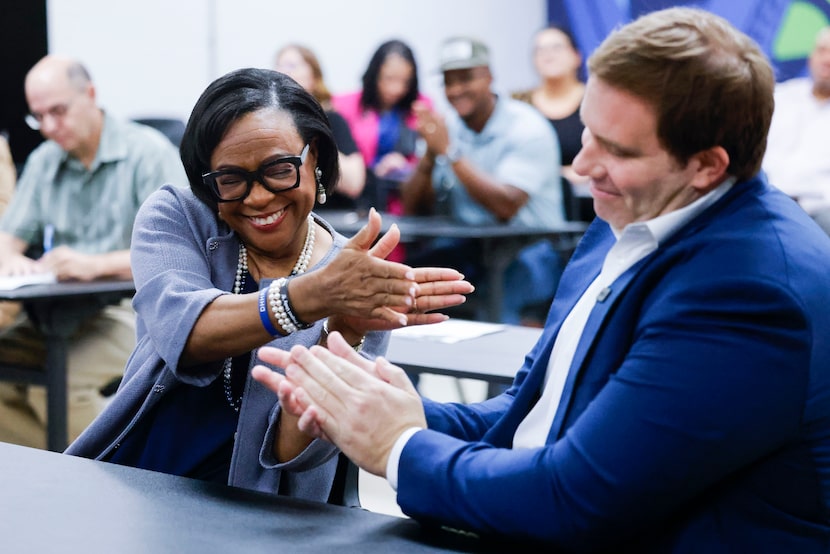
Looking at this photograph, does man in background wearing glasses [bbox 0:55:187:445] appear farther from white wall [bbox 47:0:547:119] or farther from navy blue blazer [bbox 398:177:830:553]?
navy blue blazer [bbox 398:177:830:553]

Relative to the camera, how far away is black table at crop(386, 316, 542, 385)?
2299 millimetres

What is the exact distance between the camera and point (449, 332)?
110 inches

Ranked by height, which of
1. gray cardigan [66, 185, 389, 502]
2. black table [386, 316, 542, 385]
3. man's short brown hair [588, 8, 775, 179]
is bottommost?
black table [386, 316, 542, 385]

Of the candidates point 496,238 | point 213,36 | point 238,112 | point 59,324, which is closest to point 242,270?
point 238,112

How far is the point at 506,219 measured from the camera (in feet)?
14.9

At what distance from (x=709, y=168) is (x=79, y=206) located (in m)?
3.11

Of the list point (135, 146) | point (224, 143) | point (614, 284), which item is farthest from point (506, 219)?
point (614, 284)

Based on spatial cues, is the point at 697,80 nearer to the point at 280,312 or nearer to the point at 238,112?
the point at 280,312

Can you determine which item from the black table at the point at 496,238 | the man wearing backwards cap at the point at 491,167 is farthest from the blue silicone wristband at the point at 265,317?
the man wearing backwards cap at the point at 491,167

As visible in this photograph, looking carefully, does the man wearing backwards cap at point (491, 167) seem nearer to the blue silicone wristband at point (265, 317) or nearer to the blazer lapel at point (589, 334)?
the blue silicone wristband at point (265, 317)

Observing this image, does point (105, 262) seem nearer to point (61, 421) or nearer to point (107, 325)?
point (107, 325)

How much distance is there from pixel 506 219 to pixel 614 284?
11.1ft

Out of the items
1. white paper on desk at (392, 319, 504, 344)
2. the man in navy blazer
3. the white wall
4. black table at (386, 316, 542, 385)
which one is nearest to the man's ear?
the man in navy blazer

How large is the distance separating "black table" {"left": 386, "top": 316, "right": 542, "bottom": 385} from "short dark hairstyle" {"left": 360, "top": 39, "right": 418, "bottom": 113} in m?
3.70
